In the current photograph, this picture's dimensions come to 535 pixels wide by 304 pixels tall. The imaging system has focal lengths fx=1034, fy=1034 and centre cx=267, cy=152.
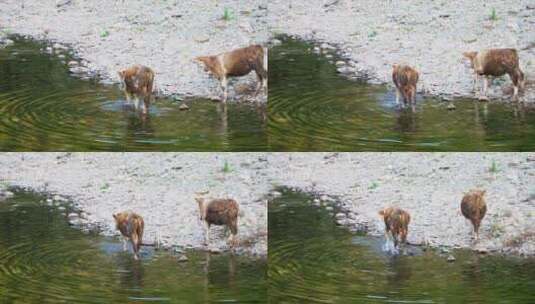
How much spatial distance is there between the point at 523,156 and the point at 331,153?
0.75 m

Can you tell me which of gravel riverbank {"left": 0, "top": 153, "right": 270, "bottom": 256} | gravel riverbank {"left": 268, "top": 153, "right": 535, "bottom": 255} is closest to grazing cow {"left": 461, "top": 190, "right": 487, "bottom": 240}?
gravel riverbank {"left": 268, "top": 153, "right": 535, "bottom": 255}

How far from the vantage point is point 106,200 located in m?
4.13

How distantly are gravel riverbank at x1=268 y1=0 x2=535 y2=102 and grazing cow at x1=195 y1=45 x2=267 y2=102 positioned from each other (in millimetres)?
114

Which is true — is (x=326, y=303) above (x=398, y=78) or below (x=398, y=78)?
below

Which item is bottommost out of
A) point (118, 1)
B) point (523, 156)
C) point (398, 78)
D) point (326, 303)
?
point (326, 303)

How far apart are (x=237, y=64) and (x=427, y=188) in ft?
2.95

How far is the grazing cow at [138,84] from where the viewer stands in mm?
4137

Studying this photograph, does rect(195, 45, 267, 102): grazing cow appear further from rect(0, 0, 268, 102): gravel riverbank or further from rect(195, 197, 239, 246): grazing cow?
rect(195, 197, 239, 246): grazing cow

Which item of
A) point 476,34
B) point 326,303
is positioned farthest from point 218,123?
point 476,34

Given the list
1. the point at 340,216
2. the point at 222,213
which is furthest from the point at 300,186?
the point at 222,213

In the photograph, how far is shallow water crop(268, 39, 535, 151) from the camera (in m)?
4.07

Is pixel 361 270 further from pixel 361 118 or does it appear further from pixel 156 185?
pixel 156 185

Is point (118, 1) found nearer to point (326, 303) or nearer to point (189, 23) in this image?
point (189, 23)

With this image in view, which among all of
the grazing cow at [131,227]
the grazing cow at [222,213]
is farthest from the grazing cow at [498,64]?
the grazing cow at [131,227]
